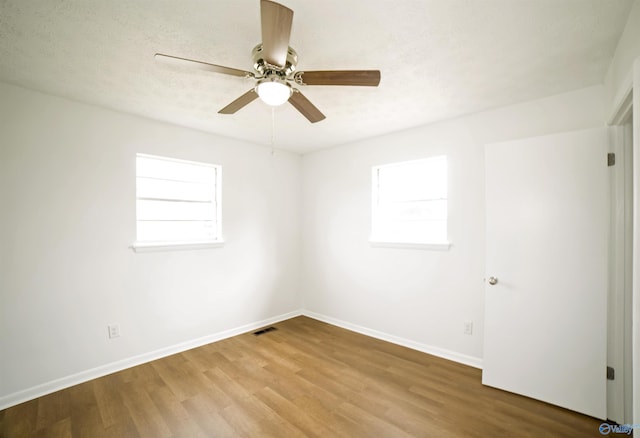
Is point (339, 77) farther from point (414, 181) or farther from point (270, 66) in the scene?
point (414, 181)

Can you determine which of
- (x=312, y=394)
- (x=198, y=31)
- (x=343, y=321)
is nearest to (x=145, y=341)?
(x=312, y=394)

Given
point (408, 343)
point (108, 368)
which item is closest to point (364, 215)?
point (408, 343)

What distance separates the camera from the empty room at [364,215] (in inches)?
63.7

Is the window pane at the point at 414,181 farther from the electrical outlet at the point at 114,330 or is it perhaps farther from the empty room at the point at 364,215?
the electrical outlet at the point at 114,330

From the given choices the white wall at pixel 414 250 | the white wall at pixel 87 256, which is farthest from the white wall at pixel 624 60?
the white wall at pixel 87 256

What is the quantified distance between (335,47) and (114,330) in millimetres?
3137

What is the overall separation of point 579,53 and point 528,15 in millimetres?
652

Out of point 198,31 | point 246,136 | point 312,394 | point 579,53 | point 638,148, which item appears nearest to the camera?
point 638,148

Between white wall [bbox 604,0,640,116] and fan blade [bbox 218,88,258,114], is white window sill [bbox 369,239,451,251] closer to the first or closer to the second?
white wall [bbox 604,0,640,116]

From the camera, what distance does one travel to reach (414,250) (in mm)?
3227

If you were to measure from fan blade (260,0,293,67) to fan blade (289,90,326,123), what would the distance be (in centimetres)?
33

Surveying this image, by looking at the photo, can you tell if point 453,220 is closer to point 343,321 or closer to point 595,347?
point 595,347

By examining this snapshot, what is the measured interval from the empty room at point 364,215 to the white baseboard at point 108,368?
0.06 feet

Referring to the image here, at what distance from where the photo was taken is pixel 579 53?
183cm
